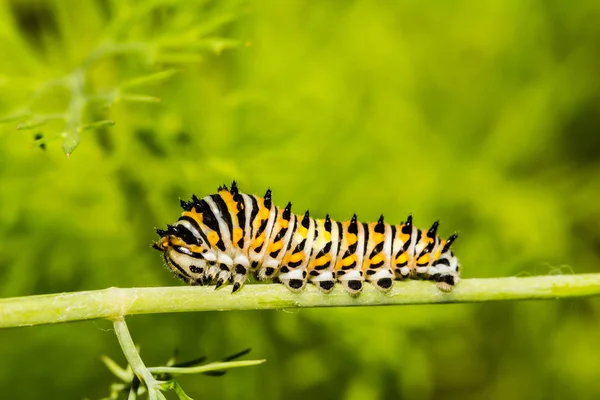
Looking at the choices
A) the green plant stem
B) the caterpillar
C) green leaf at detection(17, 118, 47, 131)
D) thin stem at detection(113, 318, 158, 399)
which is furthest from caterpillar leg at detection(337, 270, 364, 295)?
green leaf at detection(17, 118, 47, 131)

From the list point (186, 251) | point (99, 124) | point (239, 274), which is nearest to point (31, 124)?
point (99, 124)

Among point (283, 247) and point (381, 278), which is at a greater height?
point (283, 247)

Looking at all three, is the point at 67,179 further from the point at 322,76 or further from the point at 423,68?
the point at 423,68

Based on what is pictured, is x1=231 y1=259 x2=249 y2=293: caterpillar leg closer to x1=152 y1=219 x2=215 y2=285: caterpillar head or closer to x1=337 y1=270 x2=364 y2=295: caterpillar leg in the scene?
x1=152 y1=219 x2=215 y2=285: caterpillar head

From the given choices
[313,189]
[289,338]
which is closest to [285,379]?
[289,338]

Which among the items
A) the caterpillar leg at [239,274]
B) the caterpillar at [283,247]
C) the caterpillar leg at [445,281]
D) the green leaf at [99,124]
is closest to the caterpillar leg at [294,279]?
the caterpillar at [283,247]

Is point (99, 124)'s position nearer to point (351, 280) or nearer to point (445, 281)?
point (351, 280)

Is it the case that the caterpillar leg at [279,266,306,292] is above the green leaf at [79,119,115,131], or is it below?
below
